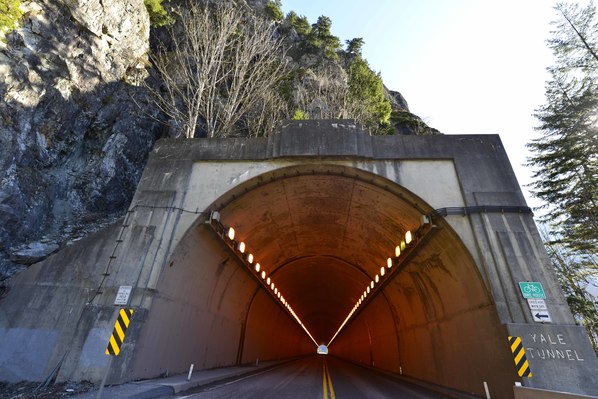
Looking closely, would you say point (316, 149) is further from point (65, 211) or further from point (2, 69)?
point (2, 69)

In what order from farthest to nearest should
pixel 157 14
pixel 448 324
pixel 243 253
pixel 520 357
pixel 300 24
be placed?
pixel 300 24, pixel 157 14, pixel 243 253, pixel 448 324, pixel 520 357

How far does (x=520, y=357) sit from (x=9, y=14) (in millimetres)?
24642

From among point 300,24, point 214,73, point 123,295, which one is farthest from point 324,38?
point 123,295

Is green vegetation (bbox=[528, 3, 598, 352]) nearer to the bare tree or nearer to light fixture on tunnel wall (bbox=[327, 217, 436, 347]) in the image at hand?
light fixture on tunnel wall (bbox=[327, 217, 436, 347])

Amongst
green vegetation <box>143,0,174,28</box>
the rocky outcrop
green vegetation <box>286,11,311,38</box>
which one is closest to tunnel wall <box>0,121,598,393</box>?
the rocky outcrop

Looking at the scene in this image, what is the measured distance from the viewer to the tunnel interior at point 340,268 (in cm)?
921

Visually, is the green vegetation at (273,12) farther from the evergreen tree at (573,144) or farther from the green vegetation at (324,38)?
the evergreen tree at (573,144)

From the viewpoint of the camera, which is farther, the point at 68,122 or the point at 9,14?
the point at 68,122

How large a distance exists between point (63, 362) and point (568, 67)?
2878 centimetres

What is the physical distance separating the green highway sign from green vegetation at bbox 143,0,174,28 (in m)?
33.4

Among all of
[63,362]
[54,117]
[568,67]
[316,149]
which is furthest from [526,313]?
[54,117]

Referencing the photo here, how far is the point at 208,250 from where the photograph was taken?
1131 centimetres

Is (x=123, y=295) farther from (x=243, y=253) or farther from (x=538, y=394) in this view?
(x=538, y=394)

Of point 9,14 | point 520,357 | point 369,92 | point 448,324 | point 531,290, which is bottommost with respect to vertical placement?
point 520,357
